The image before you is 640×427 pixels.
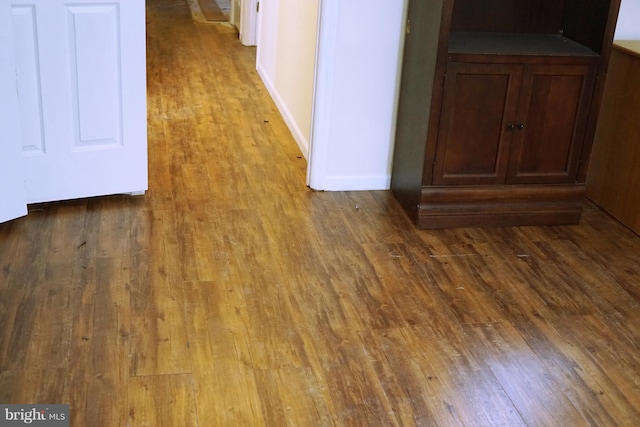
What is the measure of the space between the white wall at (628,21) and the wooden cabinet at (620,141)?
6 centimetres

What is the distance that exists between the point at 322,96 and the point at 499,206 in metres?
0.92

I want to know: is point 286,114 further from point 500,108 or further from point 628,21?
point 628,21

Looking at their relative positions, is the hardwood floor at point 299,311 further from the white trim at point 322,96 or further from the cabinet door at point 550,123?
the cabinet door at point 550,123

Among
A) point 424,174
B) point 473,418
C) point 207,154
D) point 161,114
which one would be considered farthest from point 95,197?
point 473,418

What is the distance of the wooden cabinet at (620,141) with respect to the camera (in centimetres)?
357

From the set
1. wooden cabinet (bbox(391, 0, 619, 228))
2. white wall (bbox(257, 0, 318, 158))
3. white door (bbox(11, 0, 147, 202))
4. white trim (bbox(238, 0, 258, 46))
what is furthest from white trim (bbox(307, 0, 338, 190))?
white trim (bbox(238, 0, 258, 46))

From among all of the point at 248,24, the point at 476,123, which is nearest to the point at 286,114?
the point at 476,123

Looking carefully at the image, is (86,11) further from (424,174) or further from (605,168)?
(605,168)

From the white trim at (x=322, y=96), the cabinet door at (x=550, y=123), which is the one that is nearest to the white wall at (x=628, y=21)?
the cabinet door at (x=550, y=123)

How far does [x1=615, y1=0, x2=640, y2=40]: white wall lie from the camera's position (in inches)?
150

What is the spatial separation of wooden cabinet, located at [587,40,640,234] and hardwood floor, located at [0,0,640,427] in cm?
10

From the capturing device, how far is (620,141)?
144 inches

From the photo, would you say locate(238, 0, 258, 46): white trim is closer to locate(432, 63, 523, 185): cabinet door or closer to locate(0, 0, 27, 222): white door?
locate(432, 63, 523, 185): cabinet door

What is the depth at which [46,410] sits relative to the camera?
88.9 inches
